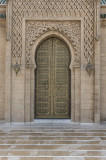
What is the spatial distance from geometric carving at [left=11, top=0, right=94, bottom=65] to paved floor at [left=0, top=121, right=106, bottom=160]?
3082mm

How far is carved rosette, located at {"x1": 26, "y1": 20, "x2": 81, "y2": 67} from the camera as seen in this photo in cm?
672

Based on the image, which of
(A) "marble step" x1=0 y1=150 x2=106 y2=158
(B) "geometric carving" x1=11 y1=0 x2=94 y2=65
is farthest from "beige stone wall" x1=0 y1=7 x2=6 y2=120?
(A) "marble step" x1=0 y1=150 x2=106 y2=158

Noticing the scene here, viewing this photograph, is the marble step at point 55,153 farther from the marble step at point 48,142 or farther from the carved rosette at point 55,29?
the carved rosette at point 55,29

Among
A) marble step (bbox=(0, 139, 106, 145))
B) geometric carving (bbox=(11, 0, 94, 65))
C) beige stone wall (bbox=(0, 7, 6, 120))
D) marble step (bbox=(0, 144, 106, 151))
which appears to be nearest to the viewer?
marble step (bbox=(0, 144, 106, 151))

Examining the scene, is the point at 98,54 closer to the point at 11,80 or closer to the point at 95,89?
the point at 95,89

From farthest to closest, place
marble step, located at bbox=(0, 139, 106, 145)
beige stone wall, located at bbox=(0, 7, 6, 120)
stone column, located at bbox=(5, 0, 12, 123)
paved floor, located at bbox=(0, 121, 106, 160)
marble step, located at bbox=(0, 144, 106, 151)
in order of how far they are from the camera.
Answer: beige stone wall, located at bbox=(0, 7, 6, 120) → stone column, located at bbox=(5, 0, 12, 123) → marble step, located at bbox=(0, 139, 106, 145) → marble step, located at bbox=(0, 144, 106, 151) → paved floor, located at bbox=(0, 121, 106, 160)

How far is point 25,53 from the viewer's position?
6.74 metres

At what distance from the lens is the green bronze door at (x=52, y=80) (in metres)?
7.00

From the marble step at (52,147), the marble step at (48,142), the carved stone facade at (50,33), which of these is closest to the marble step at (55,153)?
the marble step at (52,147)

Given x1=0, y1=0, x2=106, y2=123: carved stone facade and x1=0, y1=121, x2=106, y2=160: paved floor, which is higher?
x1=0, y1=0, x2=106, y2=123: carved stone facade

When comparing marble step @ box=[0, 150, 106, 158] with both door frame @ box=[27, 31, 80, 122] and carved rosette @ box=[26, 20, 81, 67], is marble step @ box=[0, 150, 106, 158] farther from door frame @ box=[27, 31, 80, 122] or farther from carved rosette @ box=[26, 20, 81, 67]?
carved rosette @ box=[26, 20, 81, 67]

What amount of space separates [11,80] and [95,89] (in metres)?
3.64

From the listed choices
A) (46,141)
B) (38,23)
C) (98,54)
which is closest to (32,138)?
(46,141)

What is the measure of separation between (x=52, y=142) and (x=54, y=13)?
5199mm
